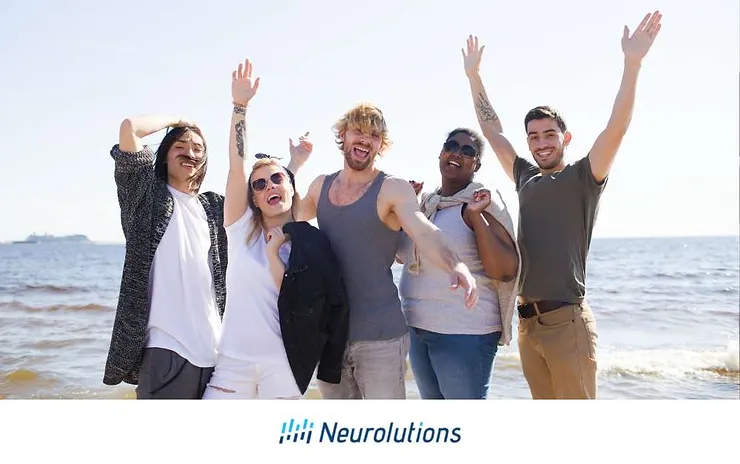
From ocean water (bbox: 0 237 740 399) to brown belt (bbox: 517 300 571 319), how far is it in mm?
3974

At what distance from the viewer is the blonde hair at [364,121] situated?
10.5 feet

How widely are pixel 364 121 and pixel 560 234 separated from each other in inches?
54.0

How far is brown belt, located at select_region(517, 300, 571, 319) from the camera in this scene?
3.65m

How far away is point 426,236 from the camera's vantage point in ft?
10.1

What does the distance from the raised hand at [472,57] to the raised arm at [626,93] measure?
116 centimetres

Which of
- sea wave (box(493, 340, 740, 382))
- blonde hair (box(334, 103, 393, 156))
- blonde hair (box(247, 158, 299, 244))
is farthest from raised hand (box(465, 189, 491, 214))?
sea wave (box(493, 340, 740, 382))

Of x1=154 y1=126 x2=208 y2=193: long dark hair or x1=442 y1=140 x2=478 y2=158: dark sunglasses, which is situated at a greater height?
x1=442 y1=140 x2=478 y2=158: dark sunglasses

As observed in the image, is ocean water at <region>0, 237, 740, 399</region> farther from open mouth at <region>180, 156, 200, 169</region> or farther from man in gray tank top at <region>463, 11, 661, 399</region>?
open mouth at <region>180, 156, 200, 169</region>

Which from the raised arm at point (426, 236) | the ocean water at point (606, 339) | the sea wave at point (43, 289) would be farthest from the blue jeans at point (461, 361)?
the sea wave at point (43, 289)

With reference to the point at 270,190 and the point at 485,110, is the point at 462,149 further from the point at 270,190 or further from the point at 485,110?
the point at 270,190

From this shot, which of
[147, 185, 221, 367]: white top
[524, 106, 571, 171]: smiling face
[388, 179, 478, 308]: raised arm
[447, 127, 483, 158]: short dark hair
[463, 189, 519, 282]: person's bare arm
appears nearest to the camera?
[388, 179, 478, 308]: raised arm

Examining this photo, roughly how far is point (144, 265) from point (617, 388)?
705 cm
